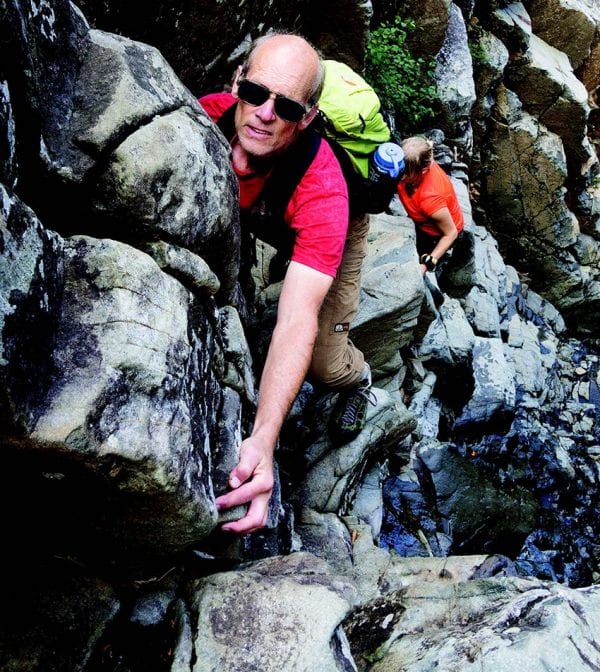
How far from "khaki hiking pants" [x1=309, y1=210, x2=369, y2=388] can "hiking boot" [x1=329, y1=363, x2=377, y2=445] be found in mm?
466

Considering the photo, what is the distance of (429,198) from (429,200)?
0.04 meters

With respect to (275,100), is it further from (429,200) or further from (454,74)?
(454,74)

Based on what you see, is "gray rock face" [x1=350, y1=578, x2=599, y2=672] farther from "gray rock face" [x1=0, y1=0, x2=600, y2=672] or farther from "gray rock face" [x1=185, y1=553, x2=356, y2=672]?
"gray rock face" [x1=185, y1=553, x2=356, y2=672]

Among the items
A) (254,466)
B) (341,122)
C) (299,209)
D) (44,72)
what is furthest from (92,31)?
(254,466)

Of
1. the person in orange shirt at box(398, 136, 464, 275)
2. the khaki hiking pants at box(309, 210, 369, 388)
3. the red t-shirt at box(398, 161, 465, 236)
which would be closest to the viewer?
the khaki hiking pants at box(309, 210, 369, 388)

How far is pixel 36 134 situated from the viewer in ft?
10.9

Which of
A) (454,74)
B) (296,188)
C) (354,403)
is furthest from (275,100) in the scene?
(454,74)

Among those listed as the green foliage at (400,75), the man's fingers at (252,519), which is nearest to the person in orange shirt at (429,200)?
the green foliage at (400,75)

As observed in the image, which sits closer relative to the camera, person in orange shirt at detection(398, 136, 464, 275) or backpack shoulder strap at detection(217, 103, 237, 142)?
backpack shoulder strap at detection(217, 103, 237, 142)

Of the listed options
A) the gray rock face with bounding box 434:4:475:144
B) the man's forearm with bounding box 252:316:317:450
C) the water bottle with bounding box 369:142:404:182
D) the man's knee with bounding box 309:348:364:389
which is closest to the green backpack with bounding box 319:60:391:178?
the water bottle with bounding box 369:142:404:182

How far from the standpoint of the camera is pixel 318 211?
4789 mm

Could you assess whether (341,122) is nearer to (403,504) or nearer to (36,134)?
(36,134)

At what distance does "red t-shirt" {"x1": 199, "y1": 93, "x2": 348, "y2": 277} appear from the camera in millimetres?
4727

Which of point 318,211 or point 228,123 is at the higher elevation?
point 228,123
